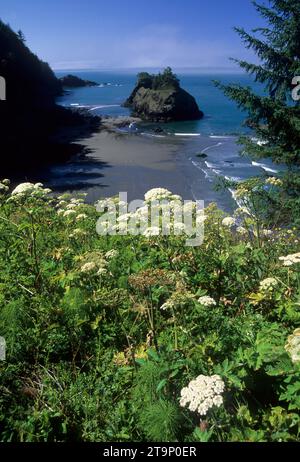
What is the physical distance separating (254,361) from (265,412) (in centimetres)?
44

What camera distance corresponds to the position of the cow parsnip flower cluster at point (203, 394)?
99.5 inches

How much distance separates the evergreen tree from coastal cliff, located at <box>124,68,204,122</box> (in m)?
68.9

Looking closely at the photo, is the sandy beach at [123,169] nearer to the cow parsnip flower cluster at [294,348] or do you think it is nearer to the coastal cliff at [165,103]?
the coastal cliff at [165,103]

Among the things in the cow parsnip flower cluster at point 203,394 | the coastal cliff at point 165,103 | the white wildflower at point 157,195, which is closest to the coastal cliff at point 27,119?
the coastal cliff at point 165,103

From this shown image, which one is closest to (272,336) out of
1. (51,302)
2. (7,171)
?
(51,302)

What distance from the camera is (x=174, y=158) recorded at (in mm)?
48906

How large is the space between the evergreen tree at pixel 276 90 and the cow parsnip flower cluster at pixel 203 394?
14.7 meters

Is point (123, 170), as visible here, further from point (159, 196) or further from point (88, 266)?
point (88, 266)

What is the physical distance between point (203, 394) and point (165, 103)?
89876mm

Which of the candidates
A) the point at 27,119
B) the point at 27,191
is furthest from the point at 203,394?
the point at 27,119

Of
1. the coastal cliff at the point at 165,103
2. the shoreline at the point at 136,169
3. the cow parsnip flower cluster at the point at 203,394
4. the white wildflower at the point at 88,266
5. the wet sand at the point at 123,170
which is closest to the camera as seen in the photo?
the cow parsnip flower cluster at the point at 203,394

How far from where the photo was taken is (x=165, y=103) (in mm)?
87188

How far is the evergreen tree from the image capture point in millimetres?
15812

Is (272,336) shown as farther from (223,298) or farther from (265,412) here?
(223,298)
